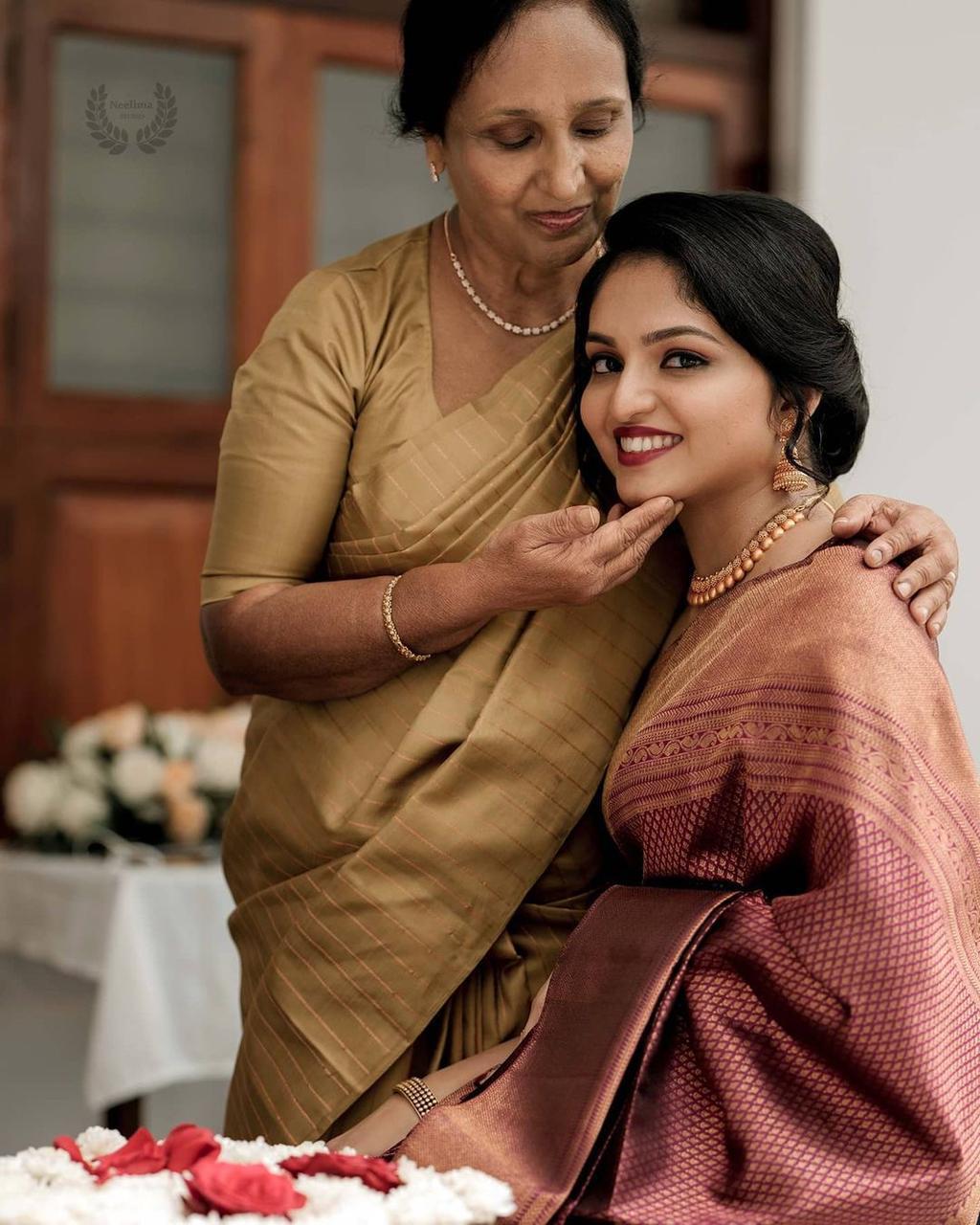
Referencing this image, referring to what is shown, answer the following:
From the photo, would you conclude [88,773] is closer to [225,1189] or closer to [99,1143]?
[99,1143]

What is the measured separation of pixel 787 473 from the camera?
1.87 meters

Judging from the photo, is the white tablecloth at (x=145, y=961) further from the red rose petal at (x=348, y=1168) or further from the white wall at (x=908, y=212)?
the white wall at (x=908, y=212)

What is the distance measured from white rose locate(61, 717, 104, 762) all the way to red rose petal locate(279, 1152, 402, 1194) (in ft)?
7.55

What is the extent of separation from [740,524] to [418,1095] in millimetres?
715

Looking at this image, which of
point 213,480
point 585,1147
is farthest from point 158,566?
point 585,1147

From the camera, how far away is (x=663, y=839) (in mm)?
1712

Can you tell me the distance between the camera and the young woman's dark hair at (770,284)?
71.7 inches

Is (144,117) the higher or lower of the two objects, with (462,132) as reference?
higher

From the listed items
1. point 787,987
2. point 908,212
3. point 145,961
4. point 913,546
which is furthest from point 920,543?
point 908,212

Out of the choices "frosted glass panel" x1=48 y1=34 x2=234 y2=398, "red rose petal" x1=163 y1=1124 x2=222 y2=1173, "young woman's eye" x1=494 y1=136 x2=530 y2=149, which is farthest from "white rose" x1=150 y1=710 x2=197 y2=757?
"red rose petal" x1=163 y1=1124 x2=222 y2=1173

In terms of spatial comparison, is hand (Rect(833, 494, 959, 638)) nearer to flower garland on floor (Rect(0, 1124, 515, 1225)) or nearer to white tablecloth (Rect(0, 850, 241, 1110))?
flower garland on floor (Rect(0, 1124, 515, 1225))

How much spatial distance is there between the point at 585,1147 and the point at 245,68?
3137mm

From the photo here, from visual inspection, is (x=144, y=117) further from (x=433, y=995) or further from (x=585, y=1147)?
(x=585, y=1147)

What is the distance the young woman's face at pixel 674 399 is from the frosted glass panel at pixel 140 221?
7.52ft
